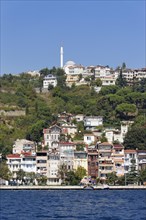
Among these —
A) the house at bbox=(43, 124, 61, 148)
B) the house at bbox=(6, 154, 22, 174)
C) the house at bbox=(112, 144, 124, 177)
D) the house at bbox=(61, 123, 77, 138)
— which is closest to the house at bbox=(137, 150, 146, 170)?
the house at bbox=(112, 144, 124, 177)

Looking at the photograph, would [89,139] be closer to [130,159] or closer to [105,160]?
[105,160]

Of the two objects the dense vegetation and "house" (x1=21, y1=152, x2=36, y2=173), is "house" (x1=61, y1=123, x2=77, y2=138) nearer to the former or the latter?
the dense vegetation

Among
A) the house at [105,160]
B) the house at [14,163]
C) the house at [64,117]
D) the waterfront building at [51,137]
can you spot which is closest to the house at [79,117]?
the house at [64,117]

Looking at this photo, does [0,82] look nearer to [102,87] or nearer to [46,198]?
[102,87]

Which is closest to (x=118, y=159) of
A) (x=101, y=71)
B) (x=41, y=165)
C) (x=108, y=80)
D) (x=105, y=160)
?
(x=105, y=160)

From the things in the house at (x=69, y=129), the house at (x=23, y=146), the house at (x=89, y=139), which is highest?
the house at (x=69, y=129)

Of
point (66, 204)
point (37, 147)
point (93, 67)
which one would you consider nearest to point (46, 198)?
point (66, 204)

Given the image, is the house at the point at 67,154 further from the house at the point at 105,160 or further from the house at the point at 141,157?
the house at the point at 141,157
